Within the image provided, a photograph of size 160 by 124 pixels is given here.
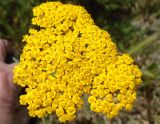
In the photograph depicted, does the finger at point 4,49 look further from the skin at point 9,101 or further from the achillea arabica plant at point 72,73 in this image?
the achillea arabica plant at point 72,73

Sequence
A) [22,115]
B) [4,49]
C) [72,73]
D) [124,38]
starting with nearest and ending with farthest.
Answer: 1. [72,73]
2. [22,115]
3. [4,49]
4. [124,38]

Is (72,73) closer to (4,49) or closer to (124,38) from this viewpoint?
(4,49)

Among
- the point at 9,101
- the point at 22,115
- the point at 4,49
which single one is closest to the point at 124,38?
the point at 4,49

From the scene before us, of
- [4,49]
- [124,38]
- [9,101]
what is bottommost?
[9,101]

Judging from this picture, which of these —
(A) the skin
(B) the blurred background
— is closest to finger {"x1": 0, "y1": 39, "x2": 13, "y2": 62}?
(A) the skin

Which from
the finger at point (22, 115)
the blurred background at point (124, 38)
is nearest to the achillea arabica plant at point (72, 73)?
the finger at point (22, 115)
